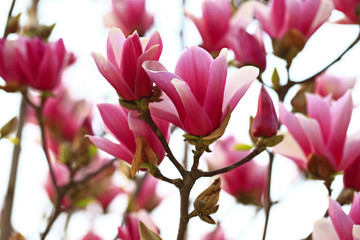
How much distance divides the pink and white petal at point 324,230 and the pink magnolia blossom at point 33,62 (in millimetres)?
537

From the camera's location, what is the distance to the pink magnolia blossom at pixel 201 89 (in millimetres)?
518

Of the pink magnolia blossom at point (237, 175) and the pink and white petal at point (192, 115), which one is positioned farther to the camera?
the pink magnolia blossom at point (237, 175)

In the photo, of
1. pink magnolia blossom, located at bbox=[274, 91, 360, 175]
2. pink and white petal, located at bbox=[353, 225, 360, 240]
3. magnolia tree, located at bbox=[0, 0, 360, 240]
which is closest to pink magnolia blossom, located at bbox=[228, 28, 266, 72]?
magnolia tree, located at bbox=[0, 0, 360, 240]

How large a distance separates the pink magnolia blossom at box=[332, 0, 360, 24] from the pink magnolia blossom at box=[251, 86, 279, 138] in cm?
45

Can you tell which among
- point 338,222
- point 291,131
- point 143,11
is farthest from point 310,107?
point 143,11

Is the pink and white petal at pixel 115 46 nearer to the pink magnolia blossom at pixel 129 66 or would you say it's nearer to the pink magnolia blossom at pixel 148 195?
the pink magnolia blossom at pixel 129 66

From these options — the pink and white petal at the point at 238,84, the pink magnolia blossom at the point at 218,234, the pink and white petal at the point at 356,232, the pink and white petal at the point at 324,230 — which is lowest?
the pink magnolia blossom at the point at 218,234

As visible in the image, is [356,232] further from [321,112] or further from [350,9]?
[350,9]

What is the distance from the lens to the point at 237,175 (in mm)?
1064

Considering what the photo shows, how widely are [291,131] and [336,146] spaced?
62mm

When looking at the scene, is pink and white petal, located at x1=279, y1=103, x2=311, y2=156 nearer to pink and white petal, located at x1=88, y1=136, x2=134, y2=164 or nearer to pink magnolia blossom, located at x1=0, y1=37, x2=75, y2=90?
pink and white petal, located at x1=88, y1=136, x2=134, y2=164

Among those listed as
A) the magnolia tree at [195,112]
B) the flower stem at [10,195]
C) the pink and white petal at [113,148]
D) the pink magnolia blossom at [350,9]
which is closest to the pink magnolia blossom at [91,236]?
the magnolia tree at [195,112]

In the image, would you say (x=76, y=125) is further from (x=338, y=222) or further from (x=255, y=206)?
(x=338, y=222)

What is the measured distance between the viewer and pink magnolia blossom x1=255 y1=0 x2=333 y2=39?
810mm
